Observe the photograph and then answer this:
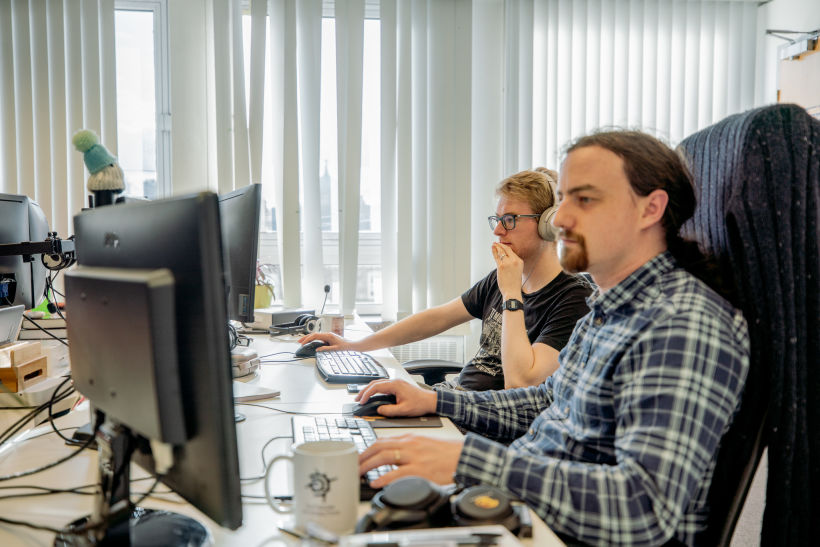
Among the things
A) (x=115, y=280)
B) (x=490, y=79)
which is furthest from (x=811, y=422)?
(x=490, y=79)

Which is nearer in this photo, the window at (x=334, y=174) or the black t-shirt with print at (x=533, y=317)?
the black t-shirt with print at (x=533, y=317)

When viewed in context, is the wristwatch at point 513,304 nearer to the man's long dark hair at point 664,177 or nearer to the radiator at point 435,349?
the man's long dark hair at point 664,177

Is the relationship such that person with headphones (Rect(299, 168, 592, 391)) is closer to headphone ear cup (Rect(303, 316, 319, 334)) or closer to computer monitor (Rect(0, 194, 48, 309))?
headphone ear cup (Rect(303, 316, 319, 334))

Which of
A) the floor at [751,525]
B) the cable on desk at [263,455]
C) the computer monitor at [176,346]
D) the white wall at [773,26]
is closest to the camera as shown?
the computer monitor at [176,346]

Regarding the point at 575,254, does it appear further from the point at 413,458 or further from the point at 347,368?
the point at 347,368

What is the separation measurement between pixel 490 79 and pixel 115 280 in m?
3.01

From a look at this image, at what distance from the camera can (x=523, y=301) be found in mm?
1883

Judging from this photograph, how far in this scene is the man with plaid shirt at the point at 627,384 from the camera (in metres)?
0.82

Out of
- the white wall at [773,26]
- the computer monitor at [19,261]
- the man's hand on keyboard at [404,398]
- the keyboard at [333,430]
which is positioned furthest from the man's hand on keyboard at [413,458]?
the white wall at [773,26]

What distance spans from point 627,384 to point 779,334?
0.73ft

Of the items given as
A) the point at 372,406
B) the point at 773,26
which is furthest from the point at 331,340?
the point at 773,26

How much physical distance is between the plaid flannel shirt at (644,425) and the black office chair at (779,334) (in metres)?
0.03

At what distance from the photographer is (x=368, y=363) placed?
1736mm

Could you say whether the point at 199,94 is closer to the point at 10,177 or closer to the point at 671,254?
the point at 10,177
